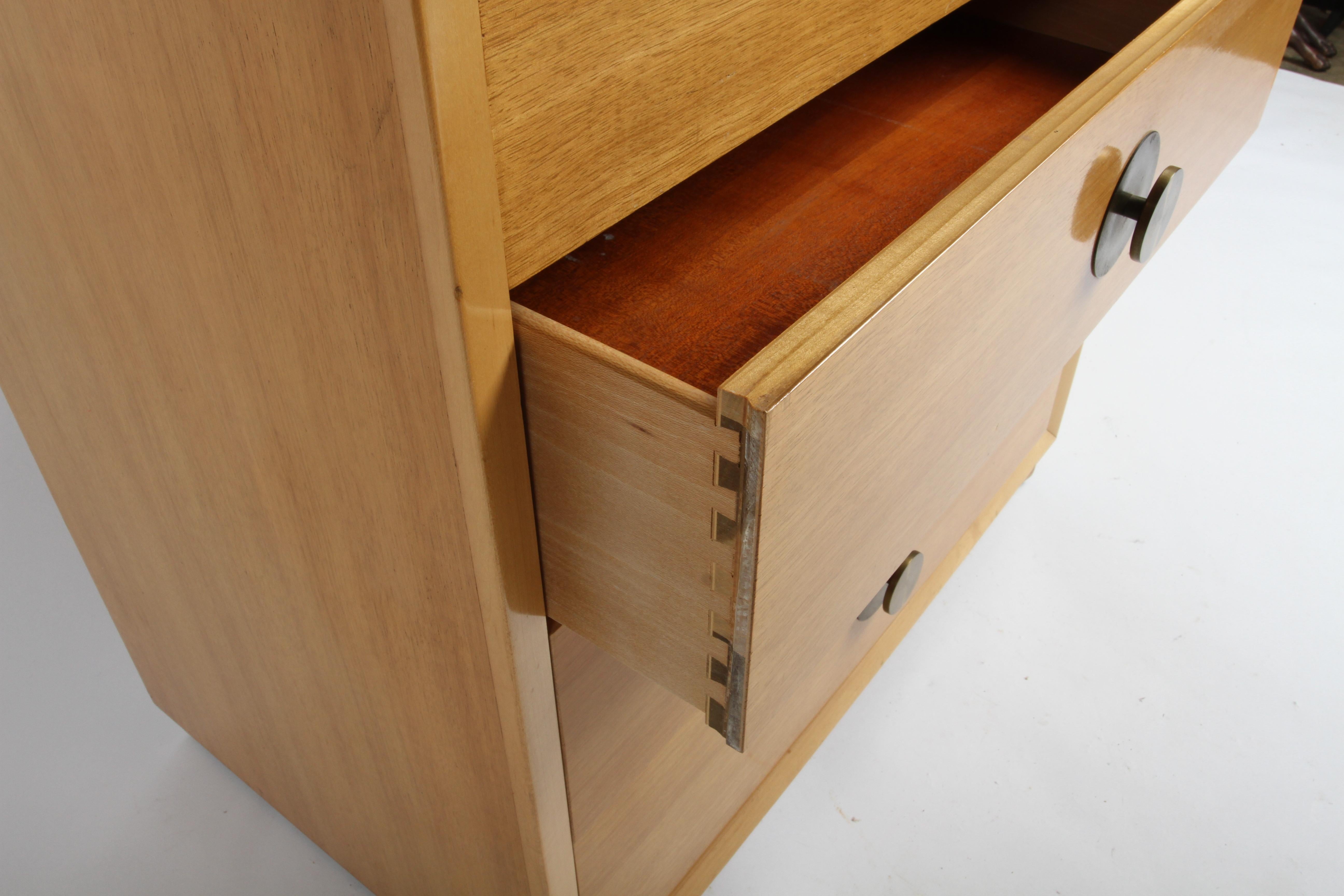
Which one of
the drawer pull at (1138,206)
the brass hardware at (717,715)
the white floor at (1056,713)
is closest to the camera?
the brass hardware at (717,715)

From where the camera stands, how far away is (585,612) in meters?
0.41

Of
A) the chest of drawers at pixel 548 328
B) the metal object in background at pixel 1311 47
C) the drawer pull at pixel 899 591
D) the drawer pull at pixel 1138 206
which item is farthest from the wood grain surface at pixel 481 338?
the metal object in background at pixel 1311 47

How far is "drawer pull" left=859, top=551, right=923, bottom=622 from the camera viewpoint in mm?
585

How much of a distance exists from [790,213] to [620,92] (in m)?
0.14

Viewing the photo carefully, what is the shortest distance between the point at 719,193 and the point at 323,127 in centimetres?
21

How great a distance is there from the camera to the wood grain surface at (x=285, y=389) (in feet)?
1.06

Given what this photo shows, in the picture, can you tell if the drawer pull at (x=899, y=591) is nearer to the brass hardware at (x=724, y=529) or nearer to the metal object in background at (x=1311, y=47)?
the brass hardware at (x=724, y=529)

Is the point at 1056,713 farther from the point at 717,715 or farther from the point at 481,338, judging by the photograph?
the point at 481,338

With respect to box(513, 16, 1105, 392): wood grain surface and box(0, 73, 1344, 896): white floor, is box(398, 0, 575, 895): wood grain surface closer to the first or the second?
box(513, 16, 1105, 392): wood grain surface

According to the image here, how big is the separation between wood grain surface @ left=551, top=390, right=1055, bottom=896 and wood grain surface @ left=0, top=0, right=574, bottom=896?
0.08 ft

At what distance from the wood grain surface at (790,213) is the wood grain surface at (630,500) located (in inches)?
1.6

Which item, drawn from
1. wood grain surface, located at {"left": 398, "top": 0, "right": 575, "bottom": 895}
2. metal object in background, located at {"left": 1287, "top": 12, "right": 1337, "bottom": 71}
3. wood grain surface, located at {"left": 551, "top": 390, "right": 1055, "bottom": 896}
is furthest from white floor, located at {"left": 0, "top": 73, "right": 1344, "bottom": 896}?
metal object in background, located at {"left": 1287, "top": 12, "right": 1337, "bottom": 71}

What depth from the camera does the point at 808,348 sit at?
31 cm

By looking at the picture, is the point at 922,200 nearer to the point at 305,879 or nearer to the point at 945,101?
the point at 945,101
